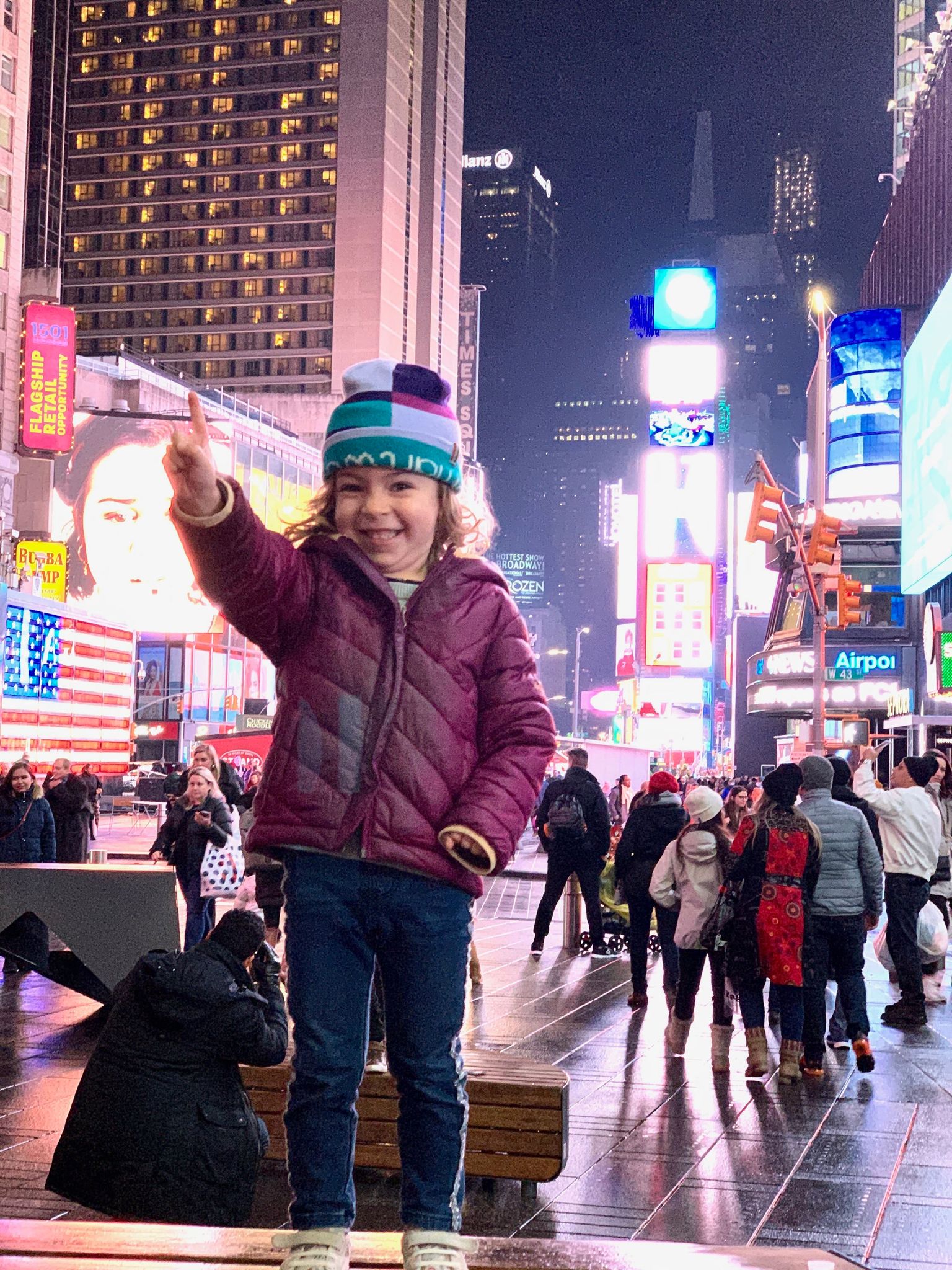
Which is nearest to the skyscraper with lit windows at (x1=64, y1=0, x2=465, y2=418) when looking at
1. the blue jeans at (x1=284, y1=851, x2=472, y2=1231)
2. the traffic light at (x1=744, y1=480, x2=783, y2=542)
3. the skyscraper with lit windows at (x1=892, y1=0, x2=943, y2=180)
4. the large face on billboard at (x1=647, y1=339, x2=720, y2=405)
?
the skyscraper with lit windows at (x1=892, y1=0, x2=943, y2=180)

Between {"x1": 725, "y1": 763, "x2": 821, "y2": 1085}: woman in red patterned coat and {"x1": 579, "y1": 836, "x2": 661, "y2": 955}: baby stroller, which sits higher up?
{"x1": 725, "y1": 763, "x2": 821, "y2": 1085}: woman in red patterned coat

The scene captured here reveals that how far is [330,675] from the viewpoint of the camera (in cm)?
328

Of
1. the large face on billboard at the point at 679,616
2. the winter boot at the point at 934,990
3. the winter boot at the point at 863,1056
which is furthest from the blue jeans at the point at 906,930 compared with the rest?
the large face on billboard at the point at 679,616

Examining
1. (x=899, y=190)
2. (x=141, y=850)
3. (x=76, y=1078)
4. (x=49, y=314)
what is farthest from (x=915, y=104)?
(x=76, y=1078)

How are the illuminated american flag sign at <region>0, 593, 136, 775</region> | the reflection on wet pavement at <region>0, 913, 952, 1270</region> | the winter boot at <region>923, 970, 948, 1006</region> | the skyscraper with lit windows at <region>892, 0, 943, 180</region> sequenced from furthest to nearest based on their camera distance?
the skyscraper with lit windows at <region>892, 0, 943, 180</region> → the illuminated american flag sign at <region>0, 593, 136, 775</region> → the winter boot at <region>923, 970, 948, 1006</region> → the reflection on wet pavement at <region>0, 913, 952, 1270</region>

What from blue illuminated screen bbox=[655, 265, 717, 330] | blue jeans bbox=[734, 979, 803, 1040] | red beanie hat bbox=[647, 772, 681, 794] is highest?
blue illuminated screen bbox=[655, 265, 717, 330]

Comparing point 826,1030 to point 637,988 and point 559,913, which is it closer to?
point 637,988

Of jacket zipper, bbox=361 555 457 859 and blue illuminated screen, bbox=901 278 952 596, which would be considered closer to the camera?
jacket zipper, bbox=361 555 457 859

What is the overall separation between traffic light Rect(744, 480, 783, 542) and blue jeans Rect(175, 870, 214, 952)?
10.5m

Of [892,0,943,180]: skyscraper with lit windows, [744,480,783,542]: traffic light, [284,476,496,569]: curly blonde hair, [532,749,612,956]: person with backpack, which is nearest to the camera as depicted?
[284,476,496,569]: curly blonde hair

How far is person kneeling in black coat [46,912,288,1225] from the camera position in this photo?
429cm

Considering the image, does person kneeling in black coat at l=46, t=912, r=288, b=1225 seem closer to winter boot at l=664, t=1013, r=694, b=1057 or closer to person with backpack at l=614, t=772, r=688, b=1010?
winter boot at l=664, t=1013, r=694, b=1057

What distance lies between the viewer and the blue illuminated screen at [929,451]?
118 ft

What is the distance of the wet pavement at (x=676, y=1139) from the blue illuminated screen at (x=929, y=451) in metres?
26.8
